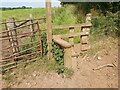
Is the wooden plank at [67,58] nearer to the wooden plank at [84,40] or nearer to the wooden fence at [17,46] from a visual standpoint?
the wooden fence at [17,46]

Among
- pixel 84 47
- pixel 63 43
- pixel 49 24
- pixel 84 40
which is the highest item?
pixel 49 24

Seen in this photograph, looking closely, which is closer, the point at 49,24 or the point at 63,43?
the point at 63,43

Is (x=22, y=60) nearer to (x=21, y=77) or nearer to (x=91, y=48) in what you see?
(x=21, y=77)

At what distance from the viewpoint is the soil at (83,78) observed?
4.80m

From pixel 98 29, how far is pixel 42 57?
3.24 metres

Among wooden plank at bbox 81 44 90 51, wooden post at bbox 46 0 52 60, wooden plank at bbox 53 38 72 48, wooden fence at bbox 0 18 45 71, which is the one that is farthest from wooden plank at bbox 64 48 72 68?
wooden plank at bbox 81 44 90 51

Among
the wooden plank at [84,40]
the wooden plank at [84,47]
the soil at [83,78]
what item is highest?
the wooden plank at [84,40]

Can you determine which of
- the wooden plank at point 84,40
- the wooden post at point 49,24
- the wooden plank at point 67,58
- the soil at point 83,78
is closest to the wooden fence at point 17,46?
the wooden post at point 49,24

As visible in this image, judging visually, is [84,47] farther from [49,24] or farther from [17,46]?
[17,46]

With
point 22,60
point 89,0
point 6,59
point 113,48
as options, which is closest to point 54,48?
point 22,60

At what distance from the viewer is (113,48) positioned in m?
6.80

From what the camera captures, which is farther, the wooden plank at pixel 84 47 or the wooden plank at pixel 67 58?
the wooden plank at pixel 84 47

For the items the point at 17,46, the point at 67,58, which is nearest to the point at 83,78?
the point at 67,58

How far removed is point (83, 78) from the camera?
5059 mm
